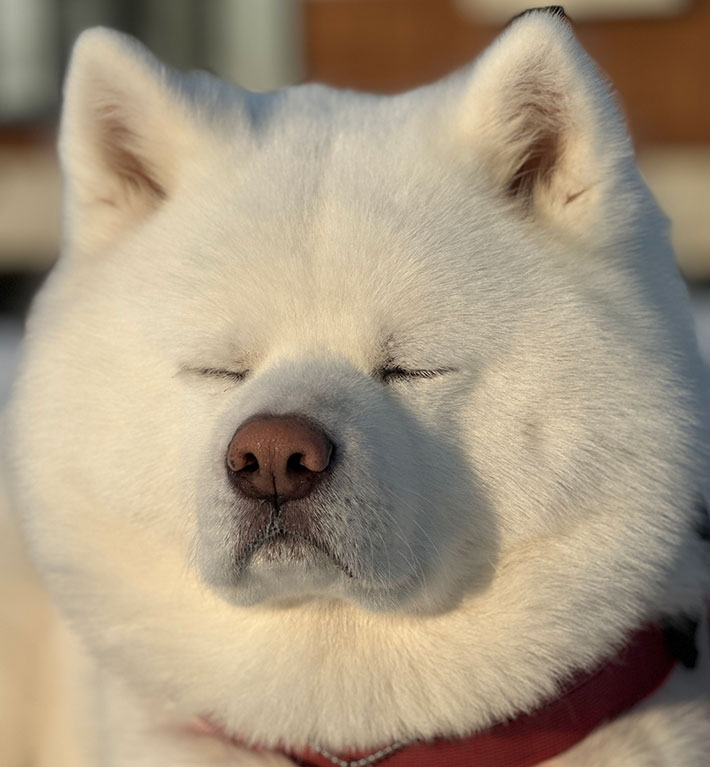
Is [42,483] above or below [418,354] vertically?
below

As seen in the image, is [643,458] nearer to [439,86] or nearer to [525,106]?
[525,106]

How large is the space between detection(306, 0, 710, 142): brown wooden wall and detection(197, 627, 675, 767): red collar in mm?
7048

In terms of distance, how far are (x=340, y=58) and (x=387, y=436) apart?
24.4 feet

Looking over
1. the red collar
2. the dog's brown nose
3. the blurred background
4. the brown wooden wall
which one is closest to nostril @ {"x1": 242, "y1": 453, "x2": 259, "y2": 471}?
the dog's brown nose

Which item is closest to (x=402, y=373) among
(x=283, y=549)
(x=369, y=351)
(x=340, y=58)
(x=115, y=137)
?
(x=369, y=351)

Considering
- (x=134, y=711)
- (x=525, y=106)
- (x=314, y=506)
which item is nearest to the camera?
(x=314, y=506)

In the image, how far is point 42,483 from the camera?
9.14 feet

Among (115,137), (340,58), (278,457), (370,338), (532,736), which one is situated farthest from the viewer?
(340,58)

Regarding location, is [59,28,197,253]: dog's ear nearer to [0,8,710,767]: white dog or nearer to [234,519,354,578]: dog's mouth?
[0,8,710,767]: white dog

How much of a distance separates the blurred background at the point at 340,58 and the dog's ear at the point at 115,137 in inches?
252

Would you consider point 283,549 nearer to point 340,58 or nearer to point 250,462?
point 250,462

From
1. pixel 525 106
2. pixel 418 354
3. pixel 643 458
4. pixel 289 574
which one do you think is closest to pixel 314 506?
pixel 289 574

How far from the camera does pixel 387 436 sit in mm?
2400

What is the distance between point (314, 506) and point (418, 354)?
39cm
